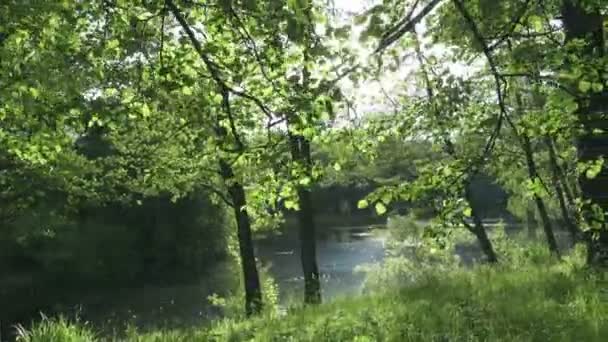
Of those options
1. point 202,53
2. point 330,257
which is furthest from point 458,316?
point 330,257

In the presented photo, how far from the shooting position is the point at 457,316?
281 inches

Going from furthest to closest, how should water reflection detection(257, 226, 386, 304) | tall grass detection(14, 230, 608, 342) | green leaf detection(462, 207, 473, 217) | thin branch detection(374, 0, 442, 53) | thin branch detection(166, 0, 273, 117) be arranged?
water reflection detection(257, 226, 386, 304), tall grass detection(14, 230, 608, 342), thin branch detection(374, 0, 442, 53), green leaf detection(462, 207, 473, 217), thin branch detection(166, 0, 273, 117)

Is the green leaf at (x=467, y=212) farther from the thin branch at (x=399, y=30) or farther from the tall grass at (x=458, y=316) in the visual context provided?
the tall grass at (x=458, y=316)

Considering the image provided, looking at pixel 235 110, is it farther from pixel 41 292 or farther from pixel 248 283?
pixel 41 292

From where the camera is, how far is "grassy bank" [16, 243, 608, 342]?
635 centimetres

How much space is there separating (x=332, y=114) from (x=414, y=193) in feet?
3.18

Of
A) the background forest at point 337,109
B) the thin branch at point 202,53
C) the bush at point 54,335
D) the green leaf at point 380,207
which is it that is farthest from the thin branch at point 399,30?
the bush at point 54,335

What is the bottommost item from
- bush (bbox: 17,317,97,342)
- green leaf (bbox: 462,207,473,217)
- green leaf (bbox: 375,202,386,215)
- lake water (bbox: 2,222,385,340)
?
lake water (bbox: 2,222,385,340)

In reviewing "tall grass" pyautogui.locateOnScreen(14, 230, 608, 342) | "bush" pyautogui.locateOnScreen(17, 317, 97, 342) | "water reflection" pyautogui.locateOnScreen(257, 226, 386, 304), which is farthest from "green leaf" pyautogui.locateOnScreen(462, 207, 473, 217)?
"water reflection" pyautogui.locateOnScreen(257, 226, 386, 304)

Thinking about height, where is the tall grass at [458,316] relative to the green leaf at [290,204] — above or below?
below

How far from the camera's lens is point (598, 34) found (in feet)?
19.9

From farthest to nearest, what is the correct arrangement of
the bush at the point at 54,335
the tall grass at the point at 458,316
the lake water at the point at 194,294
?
1. the lake water at the point at 194,294
2. the bush at the point at 54,335
3. the tall grass at the point at 458,316

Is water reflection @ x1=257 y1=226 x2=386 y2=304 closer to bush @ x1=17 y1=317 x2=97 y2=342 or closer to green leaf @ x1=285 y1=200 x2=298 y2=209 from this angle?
bush @ x1=17 y1=317 x2=97 y2=342

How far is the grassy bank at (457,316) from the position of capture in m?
6.35
